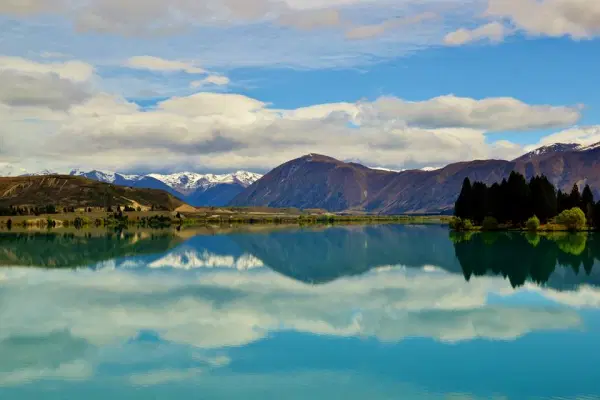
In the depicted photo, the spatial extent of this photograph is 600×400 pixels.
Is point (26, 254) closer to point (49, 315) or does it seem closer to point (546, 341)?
point (49, 315)

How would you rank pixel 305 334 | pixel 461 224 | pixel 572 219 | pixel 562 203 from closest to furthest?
pixel 305 334
pixel 572 219
pixel 562 203
pixel 461 224

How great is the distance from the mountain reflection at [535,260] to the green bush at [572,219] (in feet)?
Result: 95.0

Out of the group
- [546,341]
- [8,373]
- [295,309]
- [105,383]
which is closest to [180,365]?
[105,383]

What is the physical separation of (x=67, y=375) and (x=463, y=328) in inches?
929

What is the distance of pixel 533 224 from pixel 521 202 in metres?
9.40

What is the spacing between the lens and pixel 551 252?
317 feet

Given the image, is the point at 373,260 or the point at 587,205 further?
the point at 587,205

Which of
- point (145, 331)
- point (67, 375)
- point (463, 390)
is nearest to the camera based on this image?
point (463, 390)

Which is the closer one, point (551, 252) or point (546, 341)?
point (546, 341)

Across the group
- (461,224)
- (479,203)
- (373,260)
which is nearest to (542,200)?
(479,203)

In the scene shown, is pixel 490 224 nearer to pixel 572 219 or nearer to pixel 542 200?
pixel 542 200

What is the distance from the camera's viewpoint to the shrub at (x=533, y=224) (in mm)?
147625

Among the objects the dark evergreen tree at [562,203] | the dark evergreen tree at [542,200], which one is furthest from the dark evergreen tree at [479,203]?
the dark evergreen tree at [562,203]

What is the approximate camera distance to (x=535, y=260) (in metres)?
84.1
